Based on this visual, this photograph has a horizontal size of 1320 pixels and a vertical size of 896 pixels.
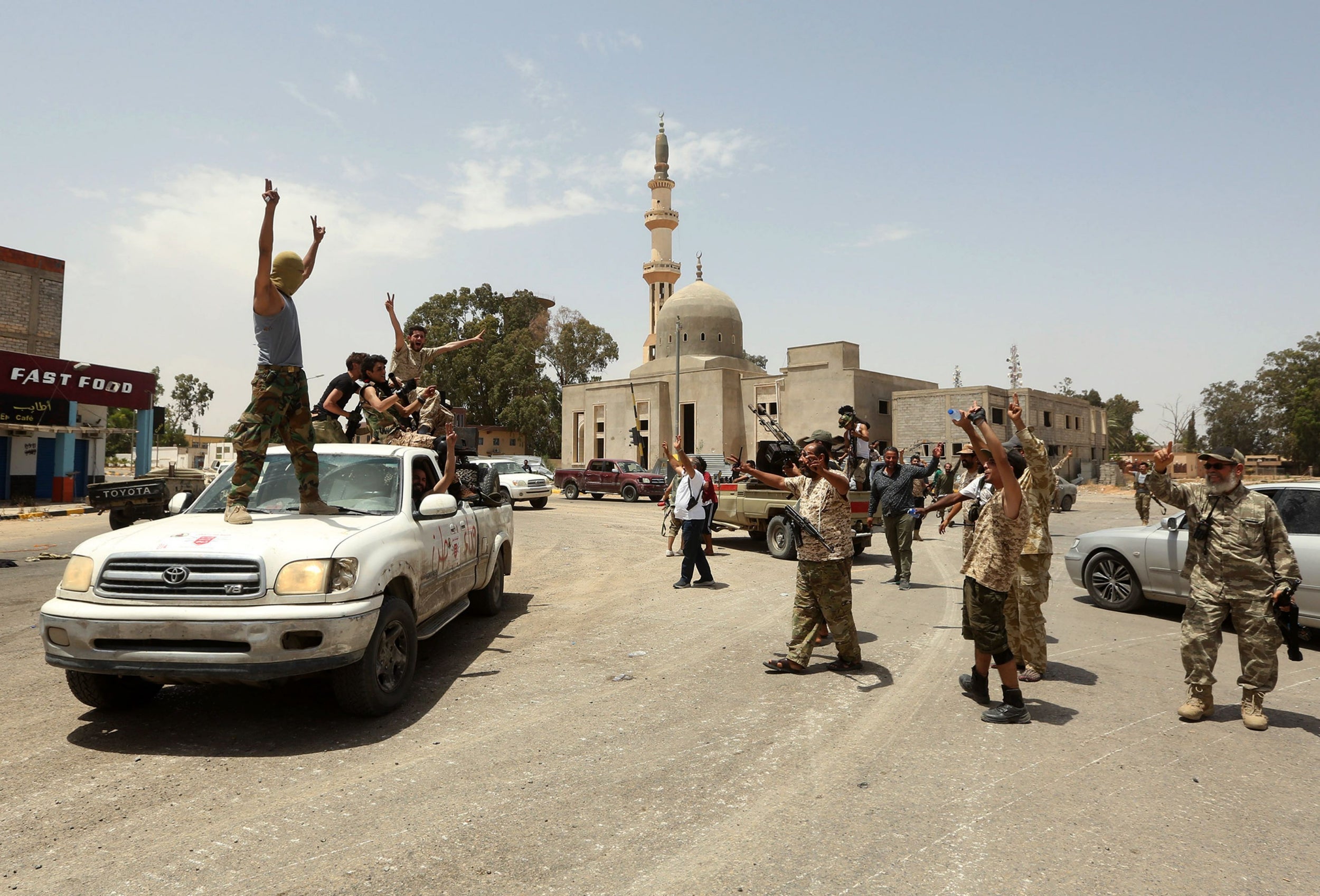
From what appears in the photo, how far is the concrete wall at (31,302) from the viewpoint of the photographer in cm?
3203

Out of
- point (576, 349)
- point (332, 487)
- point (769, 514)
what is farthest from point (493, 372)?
point (332, 487)

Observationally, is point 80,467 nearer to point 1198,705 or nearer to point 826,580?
point 826,580

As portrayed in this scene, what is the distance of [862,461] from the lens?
12.3m

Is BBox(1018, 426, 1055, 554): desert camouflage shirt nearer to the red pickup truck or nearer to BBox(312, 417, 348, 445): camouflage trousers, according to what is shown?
BBox(312, 417, 348, 445): camouflage trousers

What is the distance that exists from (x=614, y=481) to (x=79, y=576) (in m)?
27.1

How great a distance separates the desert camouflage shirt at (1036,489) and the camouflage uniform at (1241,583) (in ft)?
2.34

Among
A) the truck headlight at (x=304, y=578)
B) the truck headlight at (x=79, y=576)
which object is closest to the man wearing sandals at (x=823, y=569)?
the truck headlight at (x=304, y=578)

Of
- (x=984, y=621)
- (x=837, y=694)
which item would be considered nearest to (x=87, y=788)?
(x=837, y=694)

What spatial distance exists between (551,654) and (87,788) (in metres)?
3.43

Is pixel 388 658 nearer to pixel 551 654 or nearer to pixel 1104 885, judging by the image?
pixel 551 654

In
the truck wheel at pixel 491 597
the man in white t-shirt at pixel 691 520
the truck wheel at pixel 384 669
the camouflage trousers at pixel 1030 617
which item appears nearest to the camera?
the truck wheel at pixel 384 669

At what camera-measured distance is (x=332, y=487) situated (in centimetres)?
592

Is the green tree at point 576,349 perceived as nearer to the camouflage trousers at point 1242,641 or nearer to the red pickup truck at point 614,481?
the red pickup truck at point 614,481

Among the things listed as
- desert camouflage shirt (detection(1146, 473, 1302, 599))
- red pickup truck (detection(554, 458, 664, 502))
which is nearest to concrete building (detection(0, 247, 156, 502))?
red pickup truck (detection(554, 458, 664, 502))
